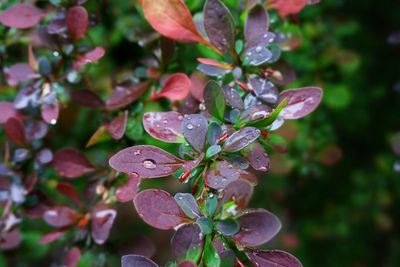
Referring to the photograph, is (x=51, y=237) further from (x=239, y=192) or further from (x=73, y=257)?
(x=239, y=192)

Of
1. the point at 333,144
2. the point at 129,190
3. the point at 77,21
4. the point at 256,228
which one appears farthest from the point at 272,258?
the point at 333,144

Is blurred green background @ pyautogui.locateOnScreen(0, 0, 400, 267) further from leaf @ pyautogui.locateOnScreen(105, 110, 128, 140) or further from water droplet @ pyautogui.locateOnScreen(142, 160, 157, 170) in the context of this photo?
water droplet @ pyautogui.locateOnScreen(142, 160, 157, 170)

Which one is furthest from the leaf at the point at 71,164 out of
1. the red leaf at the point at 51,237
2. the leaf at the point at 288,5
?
the leaf at the point at 288,5

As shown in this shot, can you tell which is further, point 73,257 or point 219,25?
point 73,257

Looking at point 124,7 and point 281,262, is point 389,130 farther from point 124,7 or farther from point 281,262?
point 281,262

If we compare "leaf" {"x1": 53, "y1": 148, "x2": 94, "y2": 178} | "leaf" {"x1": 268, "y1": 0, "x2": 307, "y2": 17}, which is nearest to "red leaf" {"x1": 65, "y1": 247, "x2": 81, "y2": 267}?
"leaf" {"x1": 53, "y1": 148, "x2": 94, "y2": 178}
